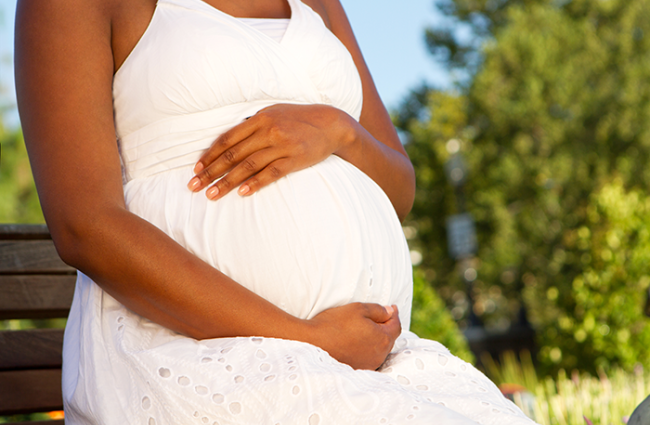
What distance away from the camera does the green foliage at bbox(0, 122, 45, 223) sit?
13637mm

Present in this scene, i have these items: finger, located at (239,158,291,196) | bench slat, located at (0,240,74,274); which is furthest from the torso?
bench slat, located at (0,240,74,274)

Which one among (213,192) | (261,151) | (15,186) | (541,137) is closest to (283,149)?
(261,151)

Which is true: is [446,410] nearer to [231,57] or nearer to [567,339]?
[231,57]

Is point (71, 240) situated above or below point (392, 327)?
above

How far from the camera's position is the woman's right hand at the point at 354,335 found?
1.08m

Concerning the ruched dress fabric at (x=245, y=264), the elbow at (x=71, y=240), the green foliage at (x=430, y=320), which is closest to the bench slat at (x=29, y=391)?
the ruched dress fabric at (x=245, y=264)

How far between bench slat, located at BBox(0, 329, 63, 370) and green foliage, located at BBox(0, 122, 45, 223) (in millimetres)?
12413

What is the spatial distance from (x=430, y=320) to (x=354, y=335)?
5282 mm

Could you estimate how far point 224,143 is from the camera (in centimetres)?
122

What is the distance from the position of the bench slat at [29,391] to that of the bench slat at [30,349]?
0.02 m

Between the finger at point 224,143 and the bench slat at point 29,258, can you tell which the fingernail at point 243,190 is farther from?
the bench slat at point 29,258

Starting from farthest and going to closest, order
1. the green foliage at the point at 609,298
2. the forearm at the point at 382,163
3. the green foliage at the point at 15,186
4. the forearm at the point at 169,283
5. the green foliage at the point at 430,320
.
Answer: the green foliage at the point at 15,186
the green foliage at the point at 609,298
the green foliage at the point at 430,320
the forearm at the point at 382,163
the forearm at the point at 169,283

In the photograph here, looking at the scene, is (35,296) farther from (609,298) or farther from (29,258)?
(609,298)

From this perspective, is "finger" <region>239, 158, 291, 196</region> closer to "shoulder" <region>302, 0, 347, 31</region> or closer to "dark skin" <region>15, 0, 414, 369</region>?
"dark skin" <region>15, 0, 414, 369</region>
